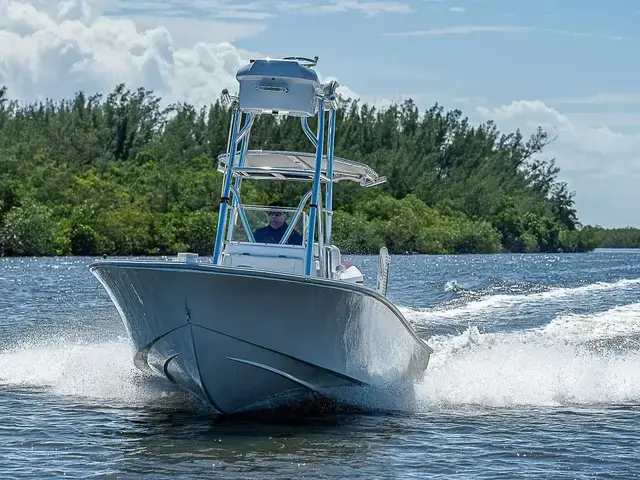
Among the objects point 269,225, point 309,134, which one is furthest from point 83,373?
point 309,134

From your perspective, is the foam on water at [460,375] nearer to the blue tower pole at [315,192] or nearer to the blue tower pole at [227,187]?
the blue tower pole at [315,192]

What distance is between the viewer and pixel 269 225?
48.7 ft

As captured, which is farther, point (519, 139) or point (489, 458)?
point (519, 139)

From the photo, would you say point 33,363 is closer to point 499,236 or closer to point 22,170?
point 22,170

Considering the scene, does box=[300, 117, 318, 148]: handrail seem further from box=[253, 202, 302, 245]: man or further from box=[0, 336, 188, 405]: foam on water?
box=[0, 336, 188, 405]: foam on water

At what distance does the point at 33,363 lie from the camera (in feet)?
61.1

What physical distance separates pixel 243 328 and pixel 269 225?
2249 millimetres

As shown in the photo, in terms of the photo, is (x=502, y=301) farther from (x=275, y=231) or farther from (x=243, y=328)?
(x=243, y=328)

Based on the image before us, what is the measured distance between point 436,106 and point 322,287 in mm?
138005

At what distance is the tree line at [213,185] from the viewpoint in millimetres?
84250

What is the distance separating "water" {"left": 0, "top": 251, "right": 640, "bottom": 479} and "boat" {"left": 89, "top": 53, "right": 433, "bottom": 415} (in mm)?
565

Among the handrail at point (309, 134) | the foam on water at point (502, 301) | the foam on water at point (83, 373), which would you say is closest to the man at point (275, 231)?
the handrail at point (309, 134)

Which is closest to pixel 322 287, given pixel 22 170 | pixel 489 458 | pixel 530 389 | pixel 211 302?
pixel 211 302

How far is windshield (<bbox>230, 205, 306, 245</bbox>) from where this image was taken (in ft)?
48.5
